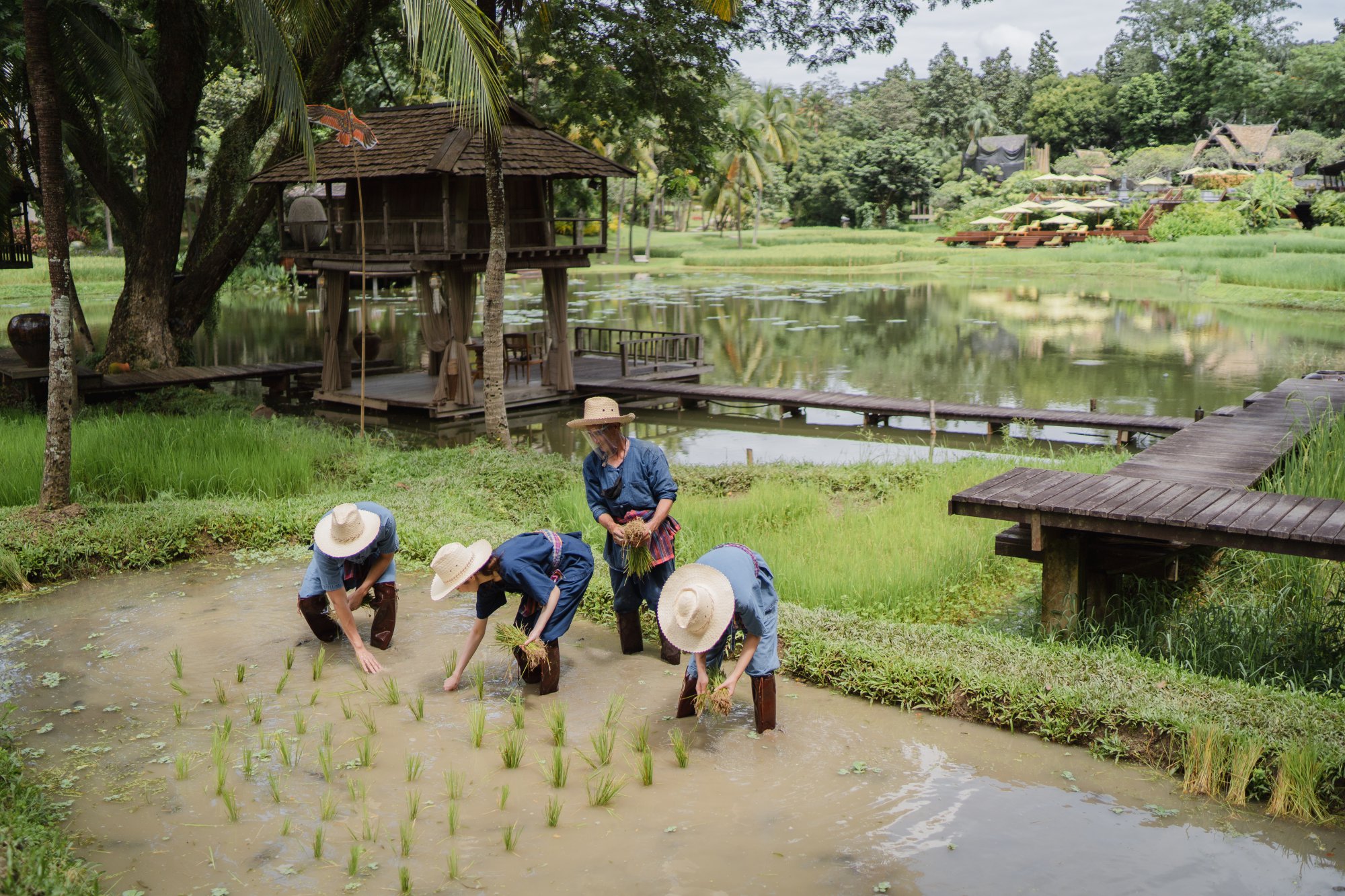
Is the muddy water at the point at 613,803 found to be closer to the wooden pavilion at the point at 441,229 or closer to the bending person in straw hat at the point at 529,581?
the bending person in straw hat at the point at 529,581

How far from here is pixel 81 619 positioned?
8227 mm

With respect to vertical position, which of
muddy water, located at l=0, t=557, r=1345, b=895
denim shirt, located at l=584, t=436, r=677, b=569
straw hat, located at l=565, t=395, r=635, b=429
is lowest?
muddy water, located at l=0, t=557, r=1345, b=895

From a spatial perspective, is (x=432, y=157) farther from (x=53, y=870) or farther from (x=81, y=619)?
(x=53, y=870)

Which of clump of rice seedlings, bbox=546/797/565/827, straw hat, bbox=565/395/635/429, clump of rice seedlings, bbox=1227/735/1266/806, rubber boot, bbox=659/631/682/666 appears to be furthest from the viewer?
rubber boot, bbox=659/631/682/666

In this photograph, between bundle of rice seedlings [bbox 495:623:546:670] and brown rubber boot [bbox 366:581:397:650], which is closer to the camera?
bundle of rice seedlings [bbox 495:623:546:670]

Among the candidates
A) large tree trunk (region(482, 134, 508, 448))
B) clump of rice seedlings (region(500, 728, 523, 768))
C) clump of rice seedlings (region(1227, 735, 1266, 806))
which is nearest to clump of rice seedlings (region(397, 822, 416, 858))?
clump of rice seedlings (region(500, 728, 523, 768))

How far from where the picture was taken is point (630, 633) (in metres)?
7.52

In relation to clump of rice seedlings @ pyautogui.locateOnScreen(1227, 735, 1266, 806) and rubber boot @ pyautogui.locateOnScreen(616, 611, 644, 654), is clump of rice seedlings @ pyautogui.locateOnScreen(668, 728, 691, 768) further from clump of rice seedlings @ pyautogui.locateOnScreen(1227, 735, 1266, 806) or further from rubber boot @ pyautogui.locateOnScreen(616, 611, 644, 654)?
clump of rice seedlings @ pyautogui.locateOnScreen(1227, 735, 1266, 806)

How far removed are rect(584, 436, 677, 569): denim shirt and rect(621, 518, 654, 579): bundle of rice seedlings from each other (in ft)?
0.37

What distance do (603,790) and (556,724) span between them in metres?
0.74

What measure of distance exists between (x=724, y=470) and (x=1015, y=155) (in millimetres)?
56965

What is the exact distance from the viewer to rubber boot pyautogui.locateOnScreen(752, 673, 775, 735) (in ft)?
20.0

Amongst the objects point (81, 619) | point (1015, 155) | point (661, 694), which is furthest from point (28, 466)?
point (1015, 155)

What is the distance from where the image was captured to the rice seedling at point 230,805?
5309mm
